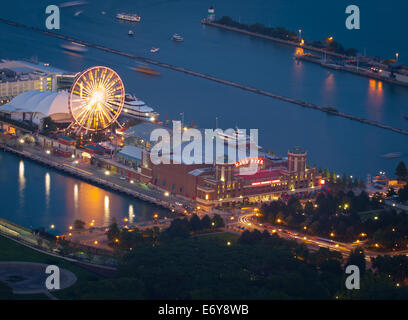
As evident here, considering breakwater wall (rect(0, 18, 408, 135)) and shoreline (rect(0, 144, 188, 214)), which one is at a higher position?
breakwater wall (rect(0, 18, 408, 135))

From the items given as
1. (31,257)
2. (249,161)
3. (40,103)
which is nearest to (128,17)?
(40,103)

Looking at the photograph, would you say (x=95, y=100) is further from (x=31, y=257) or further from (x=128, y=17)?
(x=128, y=17)

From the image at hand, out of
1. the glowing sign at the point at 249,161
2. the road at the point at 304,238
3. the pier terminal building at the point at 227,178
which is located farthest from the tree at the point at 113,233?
the glowing sign at the point at 249,161

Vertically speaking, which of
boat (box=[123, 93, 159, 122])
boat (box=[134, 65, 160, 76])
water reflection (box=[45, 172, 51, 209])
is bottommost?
water reflection (box=[45, 172, 51, 209])

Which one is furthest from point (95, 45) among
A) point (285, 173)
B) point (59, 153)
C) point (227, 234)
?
point (227, 234)

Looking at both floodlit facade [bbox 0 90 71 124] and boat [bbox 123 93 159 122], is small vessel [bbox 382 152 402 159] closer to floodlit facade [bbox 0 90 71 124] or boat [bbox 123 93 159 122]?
boat [bbox 123 93 159 122]

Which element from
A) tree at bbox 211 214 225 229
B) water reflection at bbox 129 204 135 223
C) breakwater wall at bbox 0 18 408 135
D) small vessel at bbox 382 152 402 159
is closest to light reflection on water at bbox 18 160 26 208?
water reflection at bbox 129 204 135 223

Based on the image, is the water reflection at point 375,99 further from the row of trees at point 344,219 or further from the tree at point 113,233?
the tree at point 113,233

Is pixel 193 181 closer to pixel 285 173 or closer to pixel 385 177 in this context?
pixel 285 173
